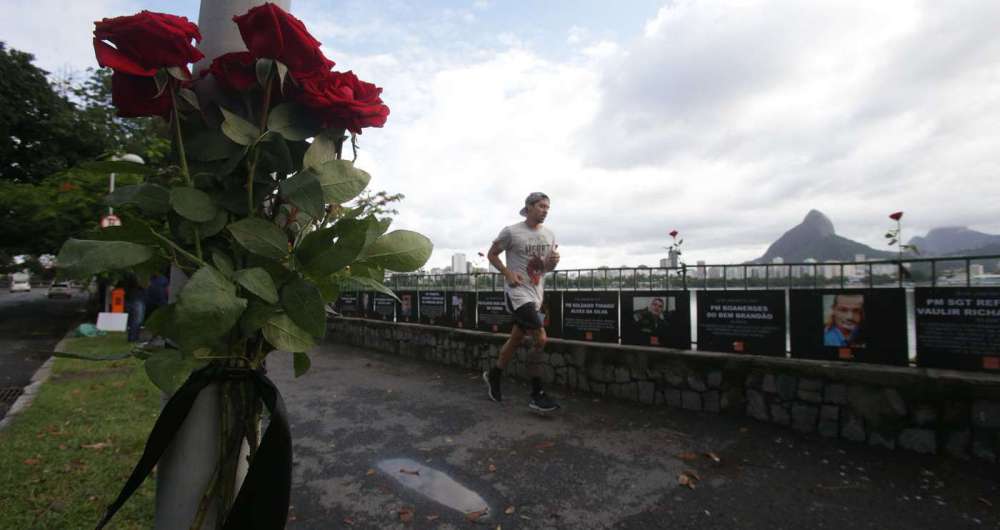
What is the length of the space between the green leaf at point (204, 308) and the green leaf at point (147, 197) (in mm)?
213

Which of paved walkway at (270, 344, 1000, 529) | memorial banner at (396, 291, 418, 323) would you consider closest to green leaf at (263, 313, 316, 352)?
paved walkway at (270, 344, 1000, 529)

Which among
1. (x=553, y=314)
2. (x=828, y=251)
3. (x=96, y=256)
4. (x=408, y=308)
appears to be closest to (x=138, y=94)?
(x=96, y=256)

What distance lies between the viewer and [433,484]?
3135 mm

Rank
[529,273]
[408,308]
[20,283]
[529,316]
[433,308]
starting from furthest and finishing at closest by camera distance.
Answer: [20,283], [408,308], [433,308], [529,273], [529,316]

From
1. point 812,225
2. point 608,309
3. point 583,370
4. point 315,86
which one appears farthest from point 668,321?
point 812,225

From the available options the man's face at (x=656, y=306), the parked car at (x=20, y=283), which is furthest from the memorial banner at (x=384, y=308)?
the parked car at (x=20, y=283)

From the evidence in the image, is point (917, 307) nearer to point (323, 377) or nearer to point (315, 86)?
point (315, 86)

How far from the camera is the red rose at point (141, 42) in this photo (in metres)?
0.88

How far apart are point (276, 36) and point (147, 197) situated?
403 millimetres

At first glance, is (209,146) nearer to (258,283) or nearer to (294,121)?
(294,121)

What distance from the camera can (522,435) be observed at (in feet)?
13.4

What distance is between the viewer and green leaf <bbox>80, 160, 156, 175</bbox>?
0.95 m

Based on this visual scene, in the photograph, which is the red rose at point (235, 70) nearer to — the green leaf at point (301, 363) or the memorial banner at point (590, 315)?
the green leaf at point (301, 363)

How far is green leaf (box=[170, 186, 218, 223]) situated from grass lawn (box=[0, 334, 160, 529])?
53.1 inches
